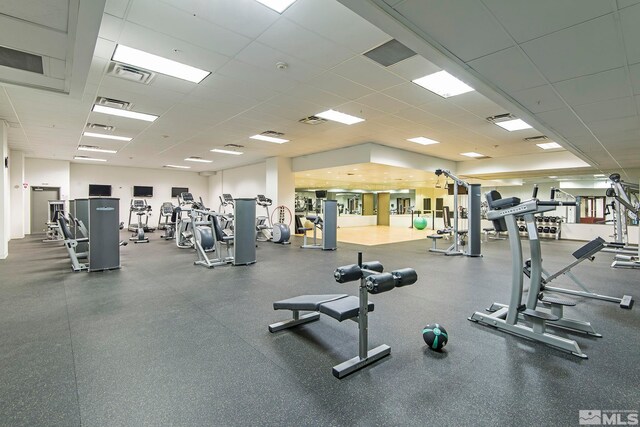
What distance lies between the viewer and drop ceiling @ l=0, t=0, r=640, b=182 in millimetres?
2713

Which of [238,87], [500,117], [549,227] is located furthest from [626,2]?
[549,227]

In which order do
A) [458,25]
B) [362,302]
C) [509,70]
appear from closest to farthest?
[362,302]
[458,25]
[509,70]

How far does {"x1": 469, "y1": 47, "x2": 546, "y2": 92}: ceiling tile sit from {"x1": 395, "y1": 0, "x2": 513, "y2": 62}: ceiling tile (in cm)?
16

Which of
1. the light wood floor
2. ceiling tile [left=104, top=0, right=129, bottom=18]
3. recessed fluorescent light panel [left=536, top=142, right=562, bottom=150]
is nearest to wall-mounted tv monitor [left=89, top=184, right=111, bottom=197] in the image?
the light wood floor

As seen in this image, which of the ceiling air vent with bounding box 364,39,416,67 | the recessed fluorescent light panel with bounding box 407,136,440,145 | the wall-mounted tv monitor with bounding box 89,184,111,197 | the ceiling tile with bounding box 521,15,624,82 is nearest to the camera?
the ceiling tile with bounding box 521,15,624,82

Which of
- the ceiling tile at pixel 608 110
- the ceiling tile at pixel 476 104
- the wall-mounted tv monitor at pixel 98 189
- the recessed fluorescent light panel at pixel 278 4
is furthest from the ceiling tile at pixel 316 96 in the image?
the wall-mounted tv monitor at pixel 98 189

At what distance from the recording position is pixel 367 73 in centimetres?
403

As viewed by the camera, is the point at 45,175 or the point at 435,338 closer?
the point at 435,338

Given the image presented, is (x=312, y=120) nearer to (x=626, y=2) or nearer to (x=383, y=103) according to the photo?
(x=383, y=103)

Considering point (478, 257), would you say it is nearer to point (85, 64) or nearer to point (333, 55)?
point (333, 55)

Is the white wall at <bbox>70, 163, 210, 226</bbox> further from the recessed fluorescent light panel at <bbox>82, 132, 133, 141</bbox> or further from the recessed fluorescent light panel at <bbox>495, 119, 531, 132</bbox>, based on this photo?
the recessed fluorescent light panel at <bbox>495, 119, 531, 132</bbox>

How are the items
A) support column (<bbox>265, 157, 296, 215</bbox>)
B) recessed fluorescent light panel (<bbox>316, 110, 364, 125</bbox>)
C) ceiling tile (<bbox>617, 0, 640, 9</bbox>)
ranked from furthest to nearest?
support column (<bbox>265, 157, 296, 215</bbox>), recessed fluorescent light panel (<bbox>316, 110, 364, 125</bbox>), ceiling tile (<bbox>617, 0, 640, 9</bbox>)

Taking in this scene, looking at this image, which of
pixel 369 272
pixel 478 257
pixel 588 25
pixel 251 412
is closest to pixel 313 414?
pixel 251 412

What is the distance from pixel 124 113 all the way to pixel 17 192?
23.4 feet
